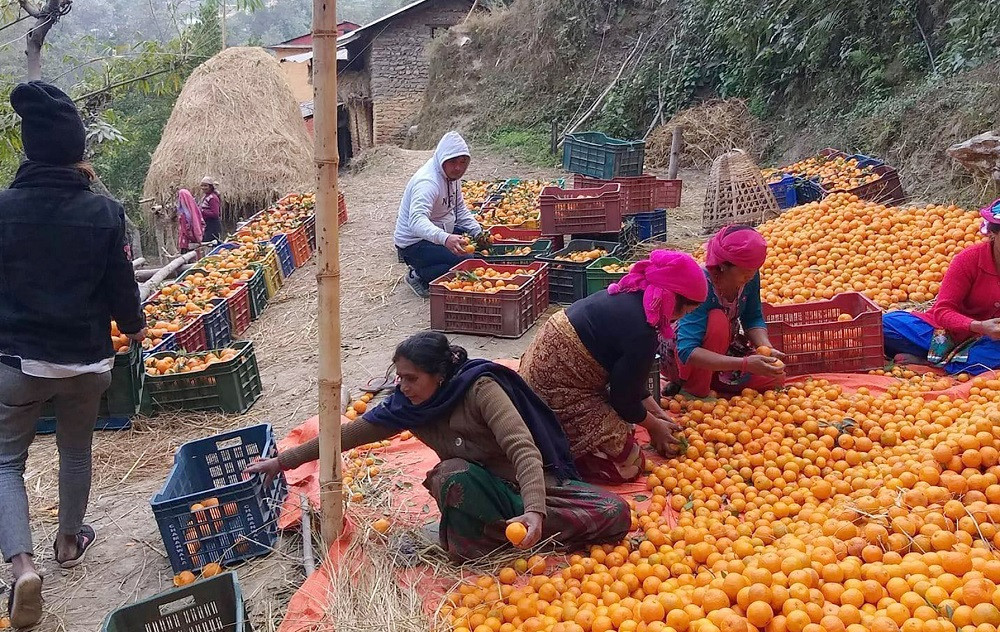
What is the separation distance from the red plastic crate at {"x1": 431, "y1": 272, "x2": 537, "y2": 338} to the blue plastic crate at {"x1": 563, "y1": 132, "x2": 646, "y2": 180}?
5.00 meters

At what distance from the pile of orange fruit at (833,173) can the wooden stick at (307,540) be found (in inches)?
287

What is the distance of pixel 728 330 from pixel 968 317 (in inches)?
60.0

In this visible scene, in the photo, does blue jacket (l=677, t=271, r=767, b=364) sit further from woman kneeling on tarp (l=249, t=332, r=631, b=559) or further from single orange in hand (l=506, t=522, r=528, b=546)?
single orange in hand (l=506, t=522, r=528, b=546)

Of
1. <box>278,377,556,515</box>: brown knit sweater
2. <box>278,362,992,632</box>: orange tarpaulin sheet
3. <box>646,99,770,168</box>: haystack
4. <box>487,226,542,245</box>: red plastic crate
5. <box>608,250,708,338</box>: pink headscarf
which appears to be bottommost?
<box>278,362,992,632</box>: orange tarpaulin sheet

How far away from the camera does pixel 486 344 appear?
6.23 meters

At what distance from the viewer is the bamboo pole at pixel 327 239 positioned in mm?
2789

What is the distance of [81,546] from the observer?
3.70 metres

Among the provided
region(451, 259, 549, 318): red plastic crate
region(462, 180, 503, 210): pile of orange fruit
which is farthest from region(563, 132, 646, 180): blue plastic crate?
region(451, 259, 549, 318): red plastic crate

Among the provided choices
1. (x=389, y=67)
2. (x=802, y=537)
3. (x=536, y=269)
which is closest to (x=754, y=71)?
(x=536, y=269)

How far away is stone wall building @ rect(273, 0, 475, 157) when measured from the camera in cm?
2527

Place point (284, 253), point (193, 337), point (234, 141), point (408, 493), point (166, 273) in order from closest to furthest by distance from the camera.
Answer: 1. point (408, 493)
2. point (193, 337)
3. point (284, 253)
4. point (166, 273)
5. point (234, 141)

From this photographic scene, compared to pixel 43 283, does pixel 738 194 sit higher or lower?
higher

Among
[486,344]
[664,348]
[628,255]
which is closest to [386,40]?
[628,255]

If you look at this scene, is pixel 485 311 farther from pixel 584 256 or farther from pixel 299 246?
pixel 299 246
